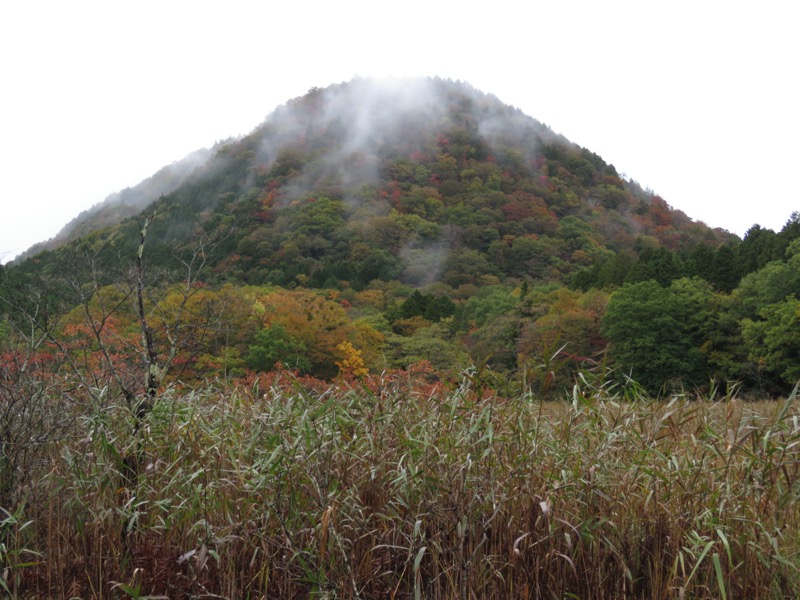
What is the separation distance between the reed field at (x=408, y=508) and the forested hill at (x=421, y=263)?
497mm

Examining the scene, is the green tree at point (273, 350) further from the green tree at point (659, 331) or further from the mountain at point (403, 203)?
the mountain at point (403, 203)

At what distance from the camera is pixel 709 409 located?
3.80m

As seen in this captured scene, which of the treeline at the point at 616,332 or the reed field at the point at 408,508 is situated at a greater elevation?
the reed field at the point at 408,508

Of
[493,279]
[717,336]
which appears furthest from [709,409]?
[493,279]

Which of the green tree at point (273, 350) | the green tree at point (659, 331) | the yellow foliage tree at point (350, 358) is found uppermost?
the green tree at point (273, 350)

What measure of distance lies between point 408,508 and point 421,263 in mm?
56992

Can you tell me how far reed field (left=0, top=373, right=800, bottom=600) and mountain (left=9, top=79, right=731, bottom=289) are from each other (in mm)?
34744

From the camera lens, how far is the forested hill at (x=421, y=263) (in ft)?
23.4

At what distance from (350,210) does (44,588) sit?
7244cm

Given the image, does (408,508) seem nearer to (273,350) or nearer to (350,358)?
(273,350)

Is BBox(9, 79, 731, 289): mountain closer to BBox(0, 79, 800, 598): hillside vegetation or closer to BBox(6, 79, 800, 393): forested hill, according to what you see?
BBox(6, 79, 800, 393): forested hill

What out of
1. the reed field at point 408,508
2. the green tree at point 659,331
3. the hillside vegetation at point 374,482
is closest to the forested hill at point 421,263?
the green tree at point 659,331

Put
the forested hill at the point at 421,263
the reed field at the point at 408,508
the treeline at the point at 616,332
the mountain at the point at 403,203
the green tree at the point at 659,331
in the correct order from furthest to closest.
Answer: the mountain at the point at 403,203 < the green tree at the point at 659,331 < the treeline at the point at 616,332 < the forested hill at the point at 421,263 < the reed field at the point at 408,508

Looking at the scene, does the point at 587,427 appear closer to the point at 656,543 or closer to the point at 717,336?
the point at 656,543
